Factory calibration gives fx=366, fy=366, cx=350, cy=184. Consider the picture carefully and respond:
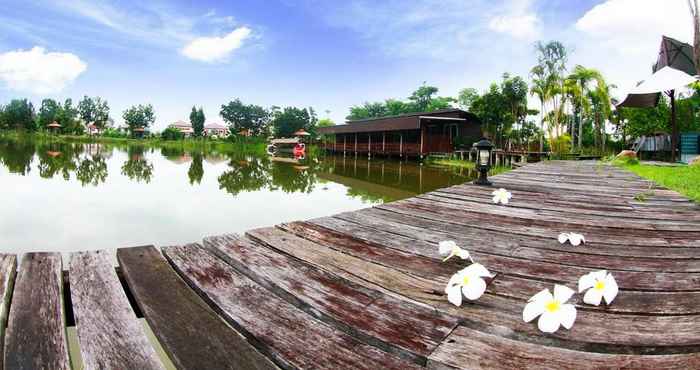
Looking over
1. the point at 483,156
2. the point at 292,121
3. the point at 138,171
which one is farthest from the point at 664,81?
the point at 292,121

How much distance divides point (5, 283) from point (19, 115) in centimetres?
6406

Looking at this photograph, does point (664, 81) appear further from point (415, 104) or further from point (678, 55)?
point (415, 104)

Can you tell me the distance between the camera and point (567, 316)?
98 centimetres

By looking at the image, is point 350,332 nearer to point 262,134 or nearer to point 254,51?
point 254,51

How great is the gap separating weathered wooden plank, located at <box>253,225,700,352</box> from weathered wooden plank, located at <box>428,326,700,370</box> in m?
0.04

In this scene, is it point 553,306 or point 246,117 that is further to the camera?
point 246,117

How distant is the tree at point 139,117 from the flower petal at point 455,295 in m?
60.5

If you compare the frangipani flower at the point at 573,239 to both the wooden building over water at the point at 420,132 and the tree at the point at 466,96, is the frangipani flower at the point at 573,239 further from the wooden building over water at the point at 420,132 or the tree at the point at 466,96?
the tree at the point at 466,96

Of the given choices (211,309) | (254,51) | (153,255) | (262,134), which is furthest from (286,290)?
(262,134)

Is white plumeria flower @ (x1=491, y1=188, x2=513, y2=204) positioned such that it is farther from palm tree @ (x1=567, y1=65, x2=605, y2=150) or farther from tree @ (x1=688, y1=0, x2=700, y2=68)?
palm tree @ (x1=567, y1=65, x2=605, y2=150)

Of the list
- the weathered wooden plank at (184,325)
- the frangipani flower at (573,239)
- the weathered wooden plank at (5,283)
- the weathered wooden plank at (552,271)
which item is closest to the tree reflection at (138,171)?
the weathered wooden plank at (5,283)

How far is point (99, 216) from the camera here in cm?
512

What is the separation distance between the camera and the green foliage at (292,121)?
4262cm

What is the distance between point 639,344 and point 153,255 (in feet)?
5.38
